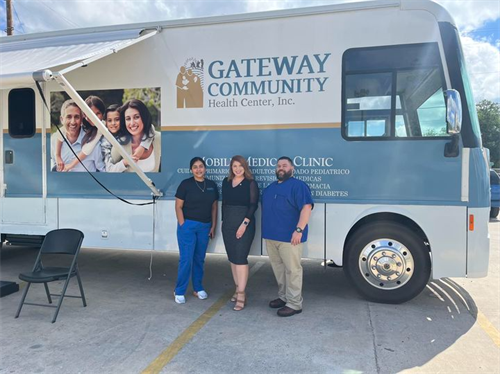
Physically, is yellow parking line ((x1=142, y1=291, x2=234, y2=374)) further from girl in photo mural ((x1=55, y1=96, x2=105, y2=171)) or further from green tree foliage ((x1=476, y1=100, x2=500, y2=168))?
green tree foliage ((x1=476, y1=100, x2=500, y2=168))

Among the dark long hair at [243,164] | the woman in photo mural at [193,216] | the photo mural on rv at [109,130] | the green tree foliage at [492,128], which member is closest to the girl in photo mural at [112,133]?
the photo mural on rv at [109,130]

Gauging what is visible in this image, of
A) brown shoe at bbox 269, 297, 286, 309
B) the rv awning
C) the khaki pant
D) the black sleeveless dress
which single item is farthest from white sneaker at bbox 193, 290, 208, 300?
the rv awning

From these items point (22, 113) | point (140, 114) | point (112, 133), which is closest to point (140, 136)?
point (140, 114)

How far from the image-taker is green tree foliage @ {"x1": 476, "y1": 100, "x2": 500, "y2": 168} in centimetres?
3706

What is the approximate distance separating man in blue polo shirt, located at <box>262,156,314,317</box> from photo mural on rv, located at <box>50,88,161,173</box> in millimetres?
1612

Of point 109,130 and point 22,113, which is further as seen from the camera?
point 22,113

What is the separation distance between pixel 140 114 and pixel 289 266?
2603 millimetres

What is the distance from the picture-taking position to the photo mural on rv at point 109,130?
5.16 m

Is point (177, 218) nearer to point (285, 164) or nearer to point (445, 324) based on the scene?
point (285, 164)

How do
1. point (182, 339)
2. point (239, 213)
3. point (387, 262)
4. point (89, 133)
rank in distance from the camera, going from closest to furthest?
point (182, 339) < point (239, 213) < point (387, 262) < point (89, 133)

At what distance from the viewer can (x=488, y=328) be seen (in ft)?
13.7

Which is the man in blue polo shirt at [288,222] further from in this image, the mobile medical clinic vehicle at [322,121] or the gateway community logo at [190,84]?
the gateway community logo at [190,84]

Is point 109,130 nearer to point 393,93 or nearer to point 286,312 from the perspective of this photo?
point 286,312

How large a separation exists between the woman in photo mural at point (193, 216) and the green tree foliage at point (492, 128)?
3704 centimetres
